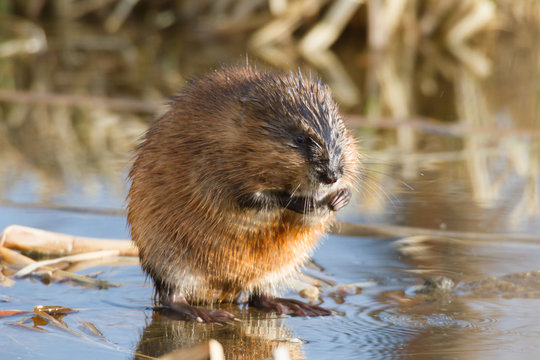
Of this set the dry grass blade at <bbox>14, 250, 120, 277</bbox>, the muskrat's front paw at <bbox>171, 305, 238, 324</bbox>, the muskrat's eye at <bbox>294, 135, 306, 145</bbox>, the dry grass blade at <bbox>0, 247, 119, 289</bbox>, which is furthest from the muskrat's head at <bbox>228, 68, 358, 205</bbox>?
the dry grass blade at <bbox>14, 250, 120, 277</bbox>

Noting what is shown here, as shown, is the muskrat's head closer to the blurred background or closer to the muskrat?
the muskrat

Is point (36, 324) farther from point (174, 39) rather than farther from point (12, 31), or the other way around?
point (174, 39)

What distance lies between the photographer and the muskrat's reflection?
2750 mm

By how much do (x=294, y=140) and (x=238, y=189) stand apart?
0.27 m

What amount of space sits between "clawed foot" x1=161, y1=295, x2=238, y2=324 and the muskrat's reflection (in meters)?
0.03

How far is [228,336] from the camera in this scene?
2.94 meters

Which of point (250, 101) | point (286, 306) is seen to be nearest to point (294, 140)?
point (250, 101)

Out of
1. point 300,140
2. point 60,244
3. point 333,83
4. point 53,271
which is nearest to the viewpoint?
point 300,140

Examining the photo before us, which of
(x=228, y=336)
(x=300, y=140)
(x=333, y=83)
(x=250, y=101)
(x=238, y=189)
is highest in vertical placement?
(x=333, y=83)

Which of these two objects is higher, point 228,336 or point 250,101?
point 250,101

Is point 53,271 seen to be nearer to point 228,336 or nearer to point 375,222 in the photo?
point 228,336

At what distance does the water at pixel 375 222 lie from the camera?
2824 millimetres

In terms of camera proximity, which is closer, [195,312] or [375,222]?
[195,312]

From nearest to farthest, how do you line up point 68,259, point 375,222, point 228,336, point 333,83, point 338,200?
point 228,336 < point 338,200 < point 68,259 < point 375,222 < point 333,83
